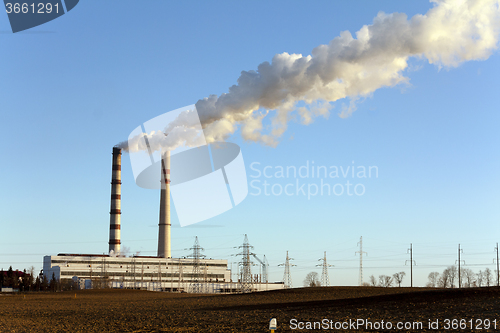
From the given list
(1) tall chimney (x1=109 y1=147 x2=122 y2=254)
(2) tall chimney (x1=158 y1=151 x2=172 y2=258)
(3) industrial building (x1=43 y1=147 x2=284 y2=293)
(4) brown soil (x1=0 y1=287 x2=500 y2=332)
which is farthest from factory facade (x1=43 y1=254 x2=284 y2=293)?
(4) brown soil (x1=0 y1=287 x2=500 y2=332)

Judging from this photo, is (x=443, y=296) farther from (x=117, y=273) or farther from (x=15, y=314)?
(x=117, y=273)

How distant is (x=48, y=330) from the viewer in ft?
80.0

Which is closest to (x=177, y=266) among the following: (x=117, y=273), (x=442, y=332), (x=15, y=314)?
(x=117, y=273)

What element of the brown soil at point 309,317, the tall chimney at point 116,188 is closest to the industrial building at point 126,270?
the tall chimney at point 116,188

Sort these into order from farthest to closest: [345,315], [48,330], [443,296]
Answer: [443,296] → [345,315] → [48,330]

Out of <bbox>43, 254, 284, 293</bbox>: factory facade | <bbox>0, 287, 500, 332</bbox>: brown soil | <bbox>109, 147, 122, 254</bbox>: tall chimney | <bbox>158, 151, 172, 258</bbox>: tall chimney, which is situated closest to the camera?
<bbox>0, 287, 500, 332</bbox>: brown soil

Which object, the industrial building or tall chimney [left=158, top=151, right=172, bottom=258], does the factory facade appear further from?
tall chimney [left=158, top=151, right=172, bottom=258]

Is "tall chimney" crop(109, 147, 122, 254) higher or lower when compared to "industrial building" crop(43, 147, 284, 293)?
higher

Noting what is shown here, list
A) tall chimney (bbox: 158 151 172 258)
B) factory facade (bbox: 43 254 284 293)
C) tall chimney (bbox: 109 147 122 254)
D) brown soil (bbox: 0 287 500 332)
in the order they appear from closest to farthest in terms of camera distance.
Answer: brown soil (bbox: 0 287 500 332) < tall chimney (bbox: 158 151 172 258) < tall chimney (bbox: 109 147 122 254) < factory facade (bbox: 43 254 284 293)

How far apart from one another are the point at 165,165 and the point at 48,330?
77.9m

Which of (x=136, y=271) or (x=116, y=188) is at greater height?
(x=116, y=188)

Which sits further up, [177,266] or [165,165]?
[165,165]

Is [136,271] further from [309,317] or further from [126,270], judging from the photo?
[309,317]

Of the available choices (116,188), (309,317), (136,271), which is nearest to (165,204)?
(116,188)
